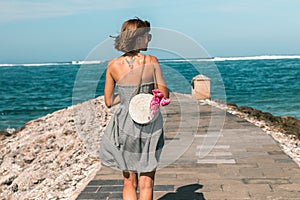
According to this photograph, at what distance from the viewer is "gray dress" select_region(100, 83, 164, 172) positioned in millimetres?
4148

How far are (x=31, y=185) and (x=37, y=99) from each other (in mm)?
31336

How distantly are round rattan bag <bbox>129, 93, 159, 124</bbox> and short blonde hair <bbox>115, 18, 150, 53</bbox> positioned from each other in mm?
405

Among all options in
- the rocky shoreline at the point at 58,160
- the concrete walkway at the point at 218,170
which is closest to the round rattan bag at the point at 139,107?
the concrete walkway at the point at 218,170

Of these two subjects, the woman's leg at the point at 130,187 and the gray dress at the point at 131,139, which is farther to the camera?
the woman's leg at the point at 130,187

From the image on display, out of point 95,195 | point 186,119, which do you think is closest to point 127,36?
point 95,195

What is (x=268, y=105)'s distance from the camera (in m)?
27.4

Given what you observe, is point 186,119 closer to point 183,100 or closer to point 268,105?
point 183,100

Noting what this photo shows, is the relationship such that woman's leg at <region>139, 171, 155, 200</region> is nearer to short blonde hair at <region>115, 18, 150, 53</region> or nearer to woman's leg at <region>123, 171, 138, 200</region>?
woman's leg at <region>123, 171, 138, 200</region>

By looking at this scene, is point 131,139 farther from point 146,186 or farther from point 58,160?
point 58,160

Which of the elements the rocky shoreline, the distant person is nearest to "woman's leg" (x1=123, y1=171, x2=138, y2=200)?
the distant person

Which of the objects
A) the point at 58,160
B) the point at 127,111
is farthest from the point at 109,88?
the point at 58,160

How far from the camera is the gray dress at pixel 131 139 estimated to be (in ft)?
13.6

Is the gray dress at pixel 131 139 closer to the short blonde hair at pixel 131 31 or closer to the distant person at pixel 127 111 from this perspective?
the distant person at pixel 127 111

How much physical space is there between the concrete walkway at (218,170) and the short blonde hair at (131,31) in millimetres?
2142
